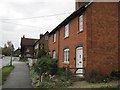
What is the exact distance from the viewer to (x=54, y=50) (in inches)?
1222

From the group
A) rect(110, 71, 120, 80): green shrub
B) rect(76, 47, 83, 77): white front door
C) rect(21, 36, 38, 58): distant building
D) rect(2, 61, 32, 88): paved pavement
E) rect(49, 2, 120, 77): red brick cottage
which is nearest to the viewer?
rect(2, 61, 32, 88): paved pavement

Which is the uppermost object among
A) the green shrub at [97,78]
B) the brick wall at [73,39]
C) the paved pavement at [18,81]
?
the brick wall at [73,39]

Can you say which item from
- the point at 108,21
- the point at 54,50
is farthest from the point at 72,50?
the point at 54,50

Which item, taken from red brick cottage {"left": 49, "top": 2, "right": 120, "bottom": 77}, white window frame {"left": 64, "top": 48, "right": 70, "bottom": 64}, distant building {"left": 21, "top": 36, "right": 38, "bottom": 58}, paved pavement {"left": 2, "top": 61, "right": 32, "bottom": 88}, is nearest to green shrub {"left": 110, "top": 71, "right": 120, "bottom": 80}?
red brick cottage {"left": 49, "top": 2, "right": 120, "bottom": 77}

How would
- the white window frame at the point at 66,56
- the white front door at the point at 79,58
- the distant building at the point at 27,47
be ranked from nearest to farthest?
the white front door at the point at 79,58, the white window frame at the point at 66,56, the distant building at the point at 27,47

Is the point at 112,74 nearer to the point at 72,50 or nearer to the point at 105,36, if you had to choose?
the point at 105,36

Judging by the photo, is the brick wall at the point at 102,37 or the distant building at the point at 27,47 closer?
the brick wall at the point at 102,37

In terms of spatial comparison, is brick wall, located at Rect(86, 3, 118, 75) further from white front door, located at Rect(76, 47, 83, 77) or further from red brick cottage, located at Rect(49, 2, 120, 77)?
white front door, located at Rect(76, 47, 83, 77)

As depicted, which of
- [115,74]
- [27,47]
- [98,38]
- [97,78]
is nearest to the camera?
[97,78]

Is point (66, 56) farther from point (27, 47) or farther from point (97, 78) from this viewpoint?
point (27, 47)

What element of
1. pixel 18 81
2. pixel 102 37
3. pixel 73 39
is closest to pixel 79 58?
pixel 73 39

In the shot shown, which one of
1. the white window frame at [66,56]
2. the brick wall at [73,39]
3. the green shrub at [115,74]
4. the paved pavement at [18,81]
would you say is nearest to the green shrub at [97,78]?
the green shrub at [115,74]

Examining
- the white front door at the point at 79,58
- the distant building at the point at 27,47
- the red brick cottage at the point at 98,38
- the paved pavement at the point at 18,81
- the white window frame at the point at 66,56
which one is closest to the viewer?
the paved pavement at the point at 18,81

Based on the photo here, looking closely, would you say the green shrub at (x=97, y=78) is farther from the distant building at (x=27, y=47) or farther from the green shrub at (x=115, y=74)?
the distant building at (x=27, y=47)
